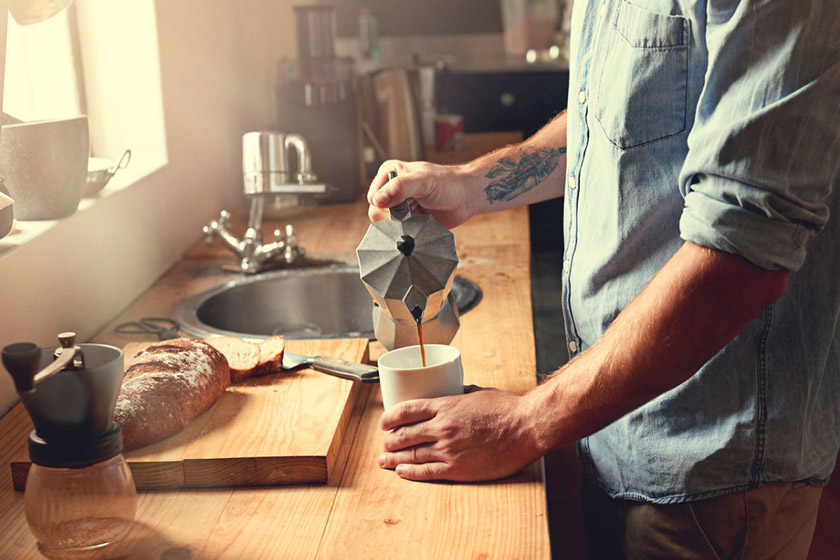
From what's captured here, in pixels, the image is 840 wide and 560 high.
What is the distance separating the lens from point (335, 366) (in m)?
1.24

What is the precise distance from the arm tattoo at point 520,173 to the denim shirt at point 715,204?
0.27 m

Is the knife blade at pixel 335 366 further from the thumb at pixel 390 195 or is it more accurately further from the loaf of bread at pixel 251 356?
the thumb at pixel 390 195

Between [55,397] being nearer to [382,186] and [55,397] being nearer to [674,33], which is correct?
[382,186]

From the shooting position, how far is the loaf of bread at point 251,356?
1223 mm

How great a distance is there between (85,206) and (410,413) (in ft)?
2.61

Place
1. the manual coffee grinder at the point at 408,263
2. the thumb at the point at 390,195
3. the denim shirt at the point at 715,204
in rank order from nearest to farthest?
the denim shirt at the point at 715,204, the manual coffee grinder at the point at 408,263, the thumb at the point at 390,195

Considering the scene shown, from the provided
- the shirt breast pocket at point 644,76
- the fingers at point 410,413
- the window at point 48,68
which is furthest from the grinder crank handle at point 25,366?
the window at point 48,68

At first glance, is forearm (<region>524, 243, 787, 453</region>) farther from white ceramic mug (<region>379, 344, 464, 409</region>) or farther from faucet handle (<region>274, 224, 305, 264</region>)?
faucet handle (<region>274, 224, 305, 264</region>)

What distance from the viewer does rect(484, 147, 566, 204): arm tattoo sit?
145 centimetres

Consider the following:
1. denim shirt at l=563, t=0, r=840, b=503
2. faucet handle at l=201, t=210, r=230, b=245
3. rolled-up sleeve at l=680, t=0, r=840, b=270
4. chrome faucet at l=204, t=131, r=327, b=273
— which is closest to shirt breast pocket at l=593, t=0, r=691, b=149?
denim shirt at l=563, t=0, r=840, b=503

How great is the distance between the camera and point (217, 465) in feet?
3.23

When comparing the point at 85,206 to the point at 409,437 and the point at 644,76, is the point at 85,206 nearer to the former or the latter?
the point at 409,437

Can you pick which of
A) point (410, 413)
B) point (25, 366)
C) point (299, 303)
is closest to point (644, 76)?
point (410, 413)

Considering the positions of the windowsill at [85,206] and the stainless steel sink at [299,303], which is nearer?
the windowsill at [85,206]
